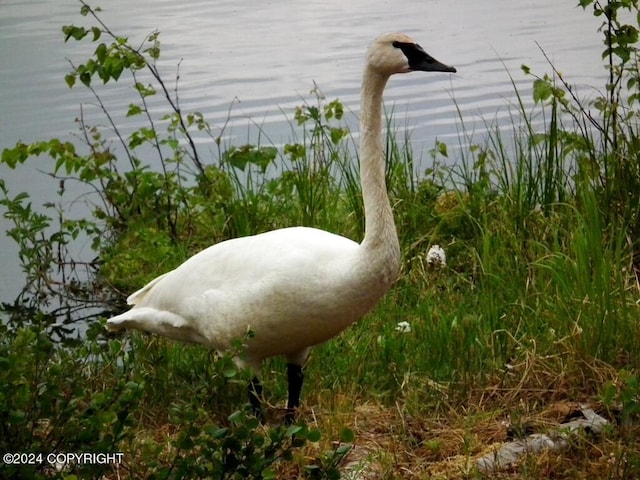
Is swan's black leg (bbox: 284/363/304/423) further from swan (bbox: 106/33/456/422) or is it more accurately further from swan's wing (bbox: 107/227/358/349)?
swan's wing (bbox: 107/227/358/349)

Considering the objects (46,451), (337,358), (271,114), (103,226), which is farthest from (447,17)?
(46,451)

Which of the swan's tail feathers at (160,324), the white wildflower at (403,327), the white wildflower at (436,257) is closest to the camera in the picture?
the swan's tail feathers at (160,324)

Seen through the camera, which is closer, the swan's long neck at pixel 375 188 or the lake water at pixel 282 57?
the swan's long neck at pixel 375 188

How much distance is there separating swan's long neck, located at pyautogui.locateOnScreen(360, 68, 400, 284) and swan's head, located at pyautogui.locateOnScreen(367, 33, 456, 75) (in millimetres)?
39

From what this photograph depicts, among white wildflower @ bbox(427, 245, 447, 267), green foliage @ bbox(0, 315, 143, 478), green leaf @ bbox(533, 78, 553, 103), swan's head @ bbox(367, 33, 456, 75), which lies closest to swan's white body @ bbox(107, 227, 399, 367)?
swan's head @ bbox(367, 33, 456, 75)

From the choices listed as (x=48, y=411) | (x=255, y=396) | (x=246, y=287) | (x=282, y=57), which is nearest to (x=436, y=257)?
(x=255, y=396)

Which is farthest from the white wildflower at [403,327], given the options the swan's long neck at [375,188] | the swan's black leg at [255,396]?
the swan's long neck at [375,188]

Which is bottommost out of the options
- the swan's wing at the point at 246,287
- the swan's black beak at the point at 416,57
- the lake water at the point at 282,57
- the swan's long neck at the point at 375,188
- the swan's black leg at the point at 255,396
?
the swan's black leg at the point at 255,396

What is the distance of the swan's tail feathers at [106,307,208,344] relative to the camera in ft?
16.1

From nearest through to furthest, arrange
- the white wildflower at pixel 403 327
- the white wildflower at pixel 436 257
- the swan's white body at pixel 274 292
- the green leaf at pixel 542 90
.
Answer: the swan's white body at pixel 274 292 → the white wildflower at pixel 403 327 → the green leaf at pixel 542 90 → the white wildflower at pixel 436 257

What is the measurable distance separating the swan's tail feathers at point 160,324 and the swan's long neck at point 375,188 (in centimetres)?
84

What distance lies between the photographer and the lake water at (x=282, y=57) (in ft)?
29.6

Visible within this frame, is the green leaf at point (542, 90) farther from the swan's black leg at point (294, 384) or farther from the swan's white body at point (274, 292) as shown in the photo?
the swan's black leg at point (294, 384)

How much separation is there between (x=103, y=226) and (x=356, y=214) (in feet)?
5.83
